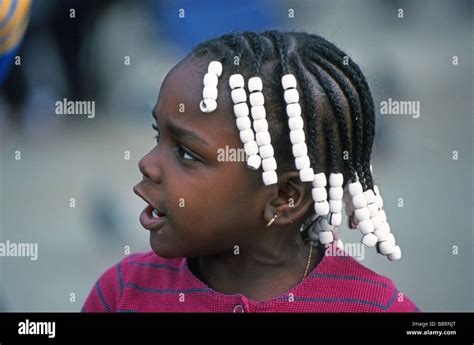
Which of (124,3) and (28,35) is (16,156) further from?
(124,3)

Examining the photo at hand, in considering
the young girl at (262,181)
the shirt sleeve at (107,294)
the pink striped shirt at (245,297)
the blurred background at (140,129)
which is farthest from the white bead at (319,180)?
the blurred background at (140,129)

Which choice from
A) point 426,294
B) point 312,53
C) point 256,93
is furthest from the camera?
Answer: point 426,294

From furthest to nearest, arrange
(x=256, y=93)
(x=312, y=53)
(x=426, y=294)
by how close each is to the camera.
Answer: (x=426, y=294)
(x=312, y=53)
(x=256, y=93)

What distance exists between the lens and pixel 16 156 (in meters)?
3.03

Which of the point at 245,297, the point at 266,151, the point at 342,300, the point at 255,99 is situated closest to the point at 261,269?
the point at 245,297

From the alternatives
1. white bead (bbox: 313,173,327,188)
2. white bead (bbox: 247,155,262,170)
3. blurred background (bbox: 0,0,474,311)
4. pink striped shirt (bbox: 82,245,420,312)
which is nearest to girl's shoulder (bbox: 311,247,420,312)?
pink striped shirt (bbox: 82,245,420,312)

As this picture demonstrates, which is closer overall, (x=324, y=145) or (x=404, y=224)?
(x=324, y=145)

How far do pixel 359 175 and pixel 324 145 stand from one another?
0.12m

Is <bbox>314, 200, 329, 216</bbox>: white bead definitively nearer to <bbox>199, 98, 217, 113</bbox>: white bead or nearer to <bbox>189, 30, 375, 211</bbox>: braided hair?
<bbox>189, 30, 375, 211</bbox>: braided hair

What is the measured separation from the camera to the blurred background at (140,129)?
2.86 metres

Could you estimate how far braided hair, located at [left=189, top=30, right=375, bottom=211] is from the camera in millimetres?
1510

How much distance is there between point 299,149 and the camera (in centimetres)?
148
